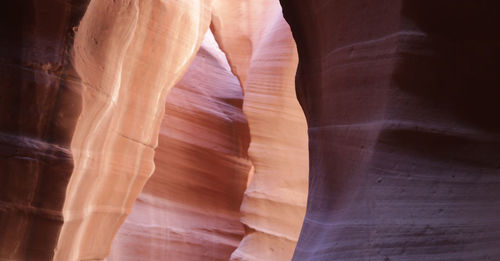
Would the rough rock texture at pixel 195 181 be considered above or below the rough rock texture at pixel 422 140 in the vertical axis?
below

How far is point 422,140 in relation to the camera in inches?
68.5

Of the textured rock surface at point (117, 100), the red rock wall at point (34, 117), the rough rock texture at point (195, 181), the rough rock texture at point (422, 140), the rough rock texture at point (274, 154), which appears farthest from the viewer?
the rough rock texture at point (195, 181)

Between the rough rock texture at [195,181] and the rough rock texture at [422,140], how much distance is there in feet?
18.7

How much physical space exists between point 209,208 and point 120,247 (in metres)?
1.62

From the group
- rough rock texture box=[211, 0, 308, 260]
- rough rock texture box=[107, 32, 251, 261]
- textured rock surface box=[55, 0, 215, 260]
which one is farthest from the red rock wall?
rough rock texture box=[107, 32, 251, 261]

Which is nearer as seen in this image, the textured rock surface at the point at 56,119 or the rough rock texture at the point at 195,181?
the textured rock surface at the point at 56,119

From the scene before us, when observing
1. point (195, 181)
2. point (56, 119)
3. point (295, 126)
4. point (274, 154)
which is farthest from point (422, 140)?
point (195, 181)

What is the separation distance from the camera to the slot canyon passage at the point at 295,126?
1.72 meters

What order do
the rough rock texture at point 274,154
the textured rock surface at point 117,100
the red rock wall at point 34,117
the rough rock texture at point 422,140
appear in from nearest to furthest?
the rough rock texture at point 422,140 → the red rock wall at point 34,117 → the textured rock surface at point 117,100 → the rough rock texture at point 274,154

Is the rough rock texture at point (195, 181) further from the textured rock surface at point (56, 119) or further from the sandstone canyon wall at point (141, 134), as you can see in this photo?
the textured rock surface at point (56, 119)

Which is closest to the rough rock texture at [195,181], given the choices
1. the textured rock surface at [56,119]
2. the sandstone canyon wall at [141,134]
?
the sandstone canyon wall at [141,134]

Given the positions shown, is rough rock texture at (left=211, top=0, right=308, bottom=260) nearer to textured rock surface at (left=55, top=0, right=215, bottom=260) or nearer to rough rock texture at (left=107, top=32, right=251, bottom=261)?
textured rock surface at (left=55, top=0, right=215, bottom=260)

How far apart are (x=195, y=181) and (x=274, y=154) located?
101 inches

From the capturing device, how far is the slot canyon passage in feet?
5.64
